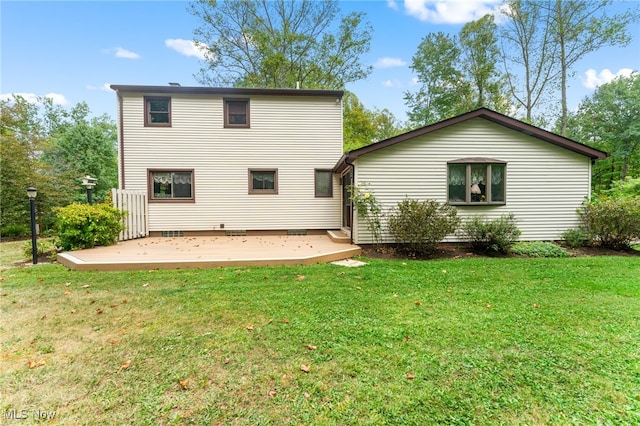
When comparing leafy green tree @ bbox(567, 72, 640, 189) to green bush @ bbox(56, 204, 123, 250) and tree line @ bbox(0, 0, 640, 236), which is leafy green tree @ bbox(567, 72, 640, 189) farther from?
green bush @ bbox(56, 204, 123, 250)

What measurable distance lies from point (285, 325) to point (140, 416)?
155 centimetres

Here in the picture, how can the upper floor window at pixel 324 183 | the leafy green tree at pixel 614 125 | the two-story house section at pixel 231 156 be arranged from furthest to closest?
the leafy green tree at pixel 614 125 < the upper floor window at pixel 324 183 < the two-story house section at pixel 231 156

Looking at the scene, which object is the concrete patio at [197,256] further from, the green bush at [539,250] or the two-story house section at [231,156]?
the green bush at [539,250]

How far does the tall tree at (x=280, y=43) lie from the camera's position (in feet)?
54.9

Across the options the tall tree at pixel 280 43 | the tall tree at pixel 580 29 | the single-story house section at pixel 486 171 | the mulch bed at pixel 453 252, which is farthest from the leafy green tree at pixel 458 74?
the mulch bed at pixel 453 252

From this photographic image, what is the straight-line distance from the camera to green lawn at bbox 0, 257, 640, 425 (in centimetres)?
192

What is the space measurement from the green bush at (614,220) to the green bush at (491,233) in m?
2.02

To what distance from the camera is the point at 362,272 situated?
5.45m

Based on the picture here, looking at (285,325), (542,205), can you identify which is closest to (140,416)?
(285,325)

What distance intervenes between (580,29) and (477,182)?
14.9 metres

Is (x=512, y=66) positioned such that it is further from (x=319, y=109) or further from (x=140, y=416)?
(x=140, y=416)

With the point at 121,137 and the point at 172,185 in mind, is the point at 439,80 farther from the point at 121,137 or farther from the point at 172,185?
the point at 121,137

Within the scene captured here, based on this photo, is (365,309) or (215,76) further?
(215,76)

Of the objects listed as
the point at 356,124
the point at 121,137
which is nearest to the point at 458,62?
the point at 356,124
